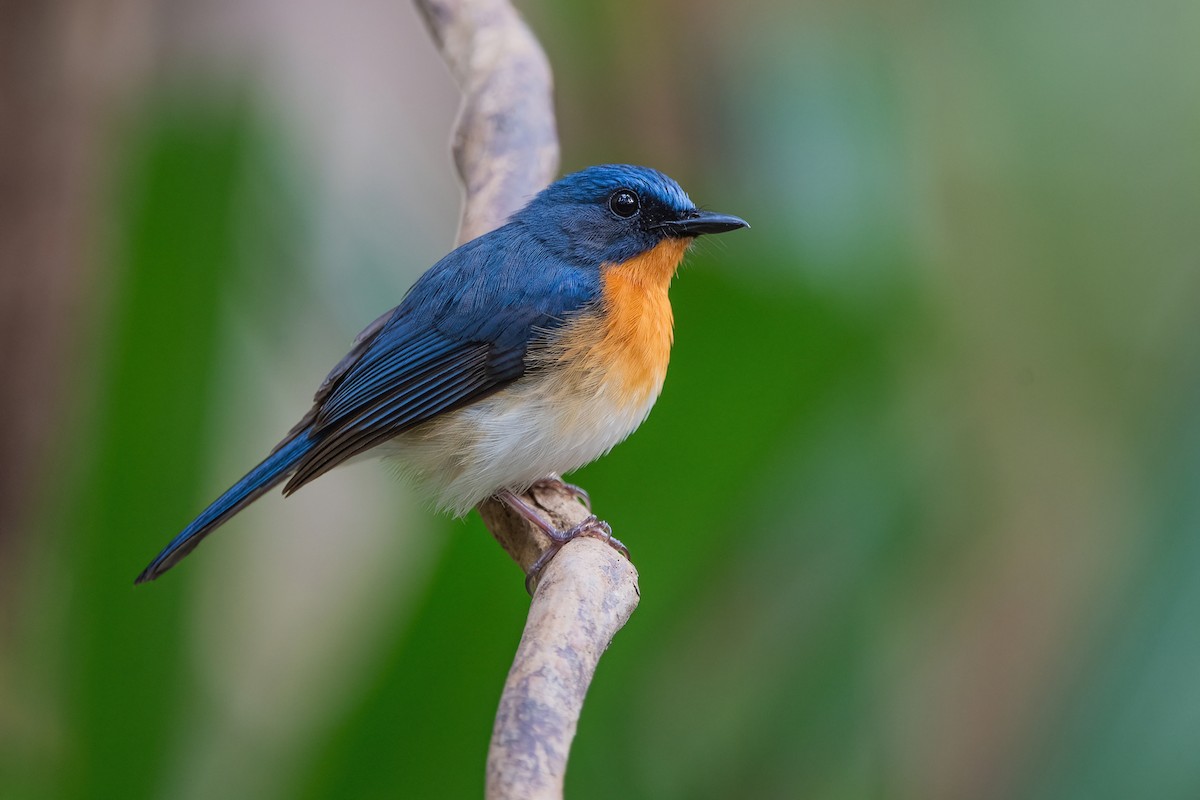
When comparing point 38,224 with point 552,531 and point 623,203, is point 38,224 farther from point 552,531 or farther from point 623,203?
point 552,531

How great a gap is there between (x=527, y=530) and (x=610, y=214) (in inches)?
31.8

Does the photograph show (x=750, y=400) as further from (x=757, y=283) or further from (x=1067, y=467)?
(x=1067, y=467)

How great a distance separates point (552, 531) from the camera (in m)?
2.58

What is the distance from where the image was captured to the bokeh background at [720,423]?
8.73 ft

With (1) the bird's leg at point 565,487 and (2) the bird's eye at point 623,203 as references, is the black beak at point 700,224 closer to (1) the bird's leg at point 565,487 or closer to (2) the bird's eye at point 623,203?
(2) the bird's eye at point 623,203

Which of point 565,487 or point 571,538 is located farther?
point 565,487

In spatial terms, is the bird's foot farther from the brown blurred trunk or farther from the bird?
the brown blurred trunk

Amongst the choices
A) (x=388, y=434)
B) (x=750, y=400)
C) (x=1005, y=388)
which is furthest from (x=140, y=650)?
(x=1005, y=388)

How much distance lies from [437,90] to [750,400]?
3.48 metres

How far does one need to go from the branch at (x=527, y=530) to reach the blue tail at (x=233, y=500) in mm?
449

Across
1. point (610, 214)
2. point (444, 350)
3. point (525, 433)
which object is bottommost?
point (525, 433)

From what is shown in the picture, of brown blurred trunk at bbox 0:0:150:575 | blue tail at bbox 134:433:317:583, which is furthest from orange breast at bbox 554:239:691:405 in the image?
brown blurred trunk at bbox 0:0:150:575

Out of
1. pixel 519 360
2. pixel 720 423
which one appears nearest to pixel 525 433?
pixel 519 360

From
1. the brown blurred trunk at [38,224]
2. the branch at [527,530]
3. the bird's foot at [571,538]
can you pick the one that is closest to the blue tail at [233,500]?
the branch at [527,530]
